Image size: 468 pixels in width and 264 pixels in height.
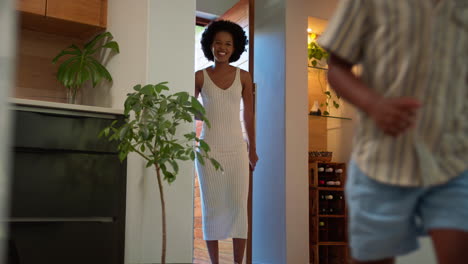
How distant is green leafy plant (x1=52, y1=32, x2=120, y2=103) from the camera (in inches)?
131

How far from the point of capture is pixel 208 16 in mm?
4871

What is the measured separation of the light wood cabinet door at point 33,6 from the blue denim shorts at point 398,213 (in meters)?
2.74

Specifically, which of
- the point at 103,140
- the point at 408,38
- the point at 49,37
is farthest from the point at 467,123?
the point at 49,37

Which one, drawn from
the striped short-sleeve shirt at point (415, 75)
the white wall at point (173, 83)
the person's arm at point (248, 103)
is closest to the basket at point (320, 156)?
the person's arm at point (248, 103)

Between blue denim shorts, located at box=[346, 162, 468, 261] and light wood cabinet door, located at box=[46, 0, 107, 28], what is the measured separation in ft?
8.94

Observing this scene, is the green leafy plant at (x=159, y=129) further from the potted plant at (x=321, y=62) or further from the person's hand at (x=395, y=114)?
the potted plant at (x=321, y=62)

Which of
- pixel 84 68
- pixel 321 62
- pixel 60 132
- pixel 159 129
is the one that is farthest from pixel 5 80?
pixel 321 62

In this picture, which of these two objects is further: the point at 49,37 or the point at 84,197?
the point at 49,37

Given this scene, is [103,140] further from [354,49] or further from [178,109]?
[354,49]

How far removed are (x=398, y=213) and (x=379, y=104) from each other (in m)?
0.21

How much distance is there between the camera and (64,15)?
11.1ft

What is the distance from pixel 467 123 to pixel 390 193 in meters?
0.20

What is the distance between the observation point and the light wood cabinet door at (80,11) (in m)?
3.37

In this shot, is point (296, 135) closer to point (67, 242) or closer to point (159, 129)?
point (159, 129)
